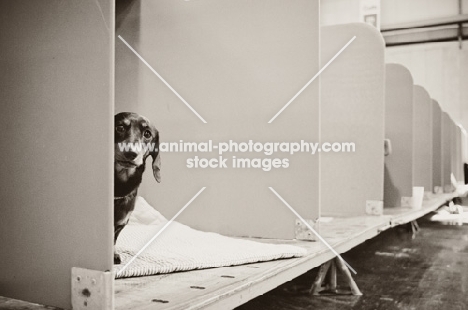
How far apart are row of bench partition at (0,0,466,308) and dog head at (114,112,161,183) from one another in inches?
6.4

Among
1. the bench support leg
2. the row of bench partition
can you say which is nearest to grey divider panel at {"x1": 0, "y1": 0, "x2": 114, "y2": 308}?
the row of bench partition

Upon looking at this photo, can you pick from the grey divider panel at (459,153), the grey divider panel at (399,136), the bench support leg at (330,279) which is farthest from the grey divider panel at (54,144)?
the grey divider panel at (459,153)

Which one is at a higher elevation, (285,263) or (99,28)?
(99,28)

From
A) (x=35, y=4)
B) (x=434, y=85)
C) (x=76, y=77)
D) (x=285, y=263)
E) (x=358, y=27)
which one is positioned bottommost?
(x=285, y=263)

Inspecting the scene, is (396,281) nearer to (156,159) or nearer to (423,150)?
(156,159)

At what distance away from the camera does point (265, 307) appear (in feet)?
6.20

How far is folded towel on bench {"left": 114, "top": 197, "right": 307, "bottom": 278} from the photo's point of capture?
1140 mm

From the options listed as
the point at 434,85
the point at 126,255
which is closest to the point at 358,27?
the point at 126,255

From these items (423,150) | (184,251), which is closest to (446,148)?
(423,150)

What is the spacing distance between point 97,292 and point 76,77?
0.34 m

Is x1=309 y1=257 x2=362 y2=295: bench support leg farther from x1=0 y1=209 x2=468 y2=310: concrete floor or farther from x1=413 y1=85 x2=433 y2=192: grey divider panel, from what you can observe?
→ x1=413 y1=85 x2=433 y2=192: grey divider panel

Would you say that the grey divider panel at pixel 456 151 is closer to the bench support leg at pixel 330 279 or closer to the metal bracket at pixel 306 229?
the bench support leg at pixel 330 279

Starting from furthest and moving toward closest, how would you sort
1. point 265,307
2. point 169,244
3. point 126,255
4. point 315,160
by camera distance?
1. point 265,307
2. point 315,160
3. point 169,244
4. point 126,255

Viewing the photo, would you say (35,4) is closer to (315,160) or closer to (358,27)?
(315,160)
